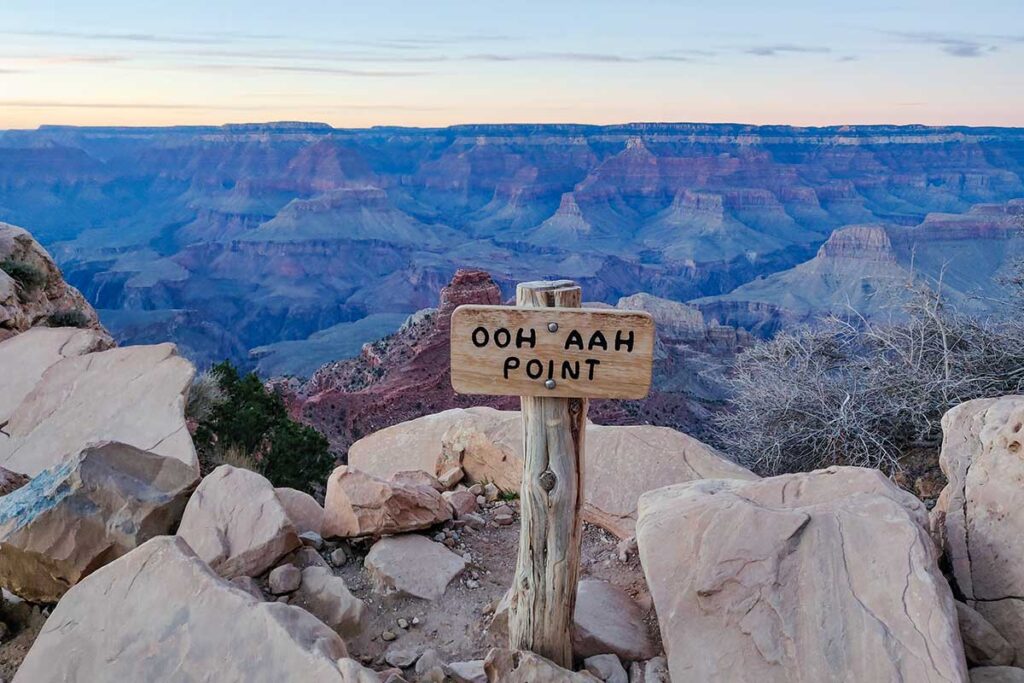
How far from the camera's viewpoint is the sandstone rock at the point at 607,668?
11.3 feet

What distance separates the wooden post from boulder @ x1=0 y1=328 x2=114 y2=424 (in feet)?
20.8

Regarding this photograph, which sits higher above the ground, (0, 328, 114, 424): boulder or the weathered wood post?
the weathered wood post

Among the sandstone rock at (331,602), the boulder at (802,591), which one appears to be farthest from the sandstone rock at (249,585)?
the boulder at (802,591)

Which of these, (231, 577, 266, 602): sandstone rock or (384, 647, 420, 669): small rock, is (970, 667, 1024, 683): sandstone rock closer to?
(384, 647, 420, 669): small rock

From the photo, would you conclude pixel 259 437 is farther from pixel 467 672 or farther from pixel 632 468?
pixel 467 672

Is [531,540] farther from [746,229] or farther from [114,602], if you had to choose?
[746,229]

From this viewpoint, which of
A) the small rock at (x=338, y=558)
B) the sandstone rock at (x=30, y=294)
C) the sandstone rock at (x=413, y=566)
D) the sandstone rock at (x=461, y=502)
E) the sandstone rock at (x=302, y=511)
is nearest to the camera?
the sandstone rock at (x=413, y=566)

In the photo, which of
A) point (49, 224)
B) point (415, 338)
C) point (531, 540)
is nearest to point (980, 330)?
point (531, 540)

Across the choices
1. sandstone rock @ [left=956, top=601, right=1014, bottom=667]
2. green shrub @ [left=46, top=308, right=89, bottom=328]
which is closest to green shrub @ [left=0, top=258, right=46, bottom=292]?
green shrub @ [left=46, top=308, right=89, bottom=328]

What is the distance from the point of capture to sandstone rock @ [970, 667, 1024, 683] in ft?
10.5

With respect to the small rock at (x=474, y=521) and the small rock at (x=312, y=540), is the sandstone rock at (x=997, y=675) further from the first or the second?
the small rock at (x=312, y=540)

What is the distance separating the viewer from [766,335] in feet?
218

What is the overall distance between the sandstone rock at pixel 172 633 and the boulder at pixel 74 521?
494 mm

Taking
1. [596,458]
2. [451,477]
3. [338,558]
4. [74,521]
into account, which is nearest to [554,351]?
[338,558]
